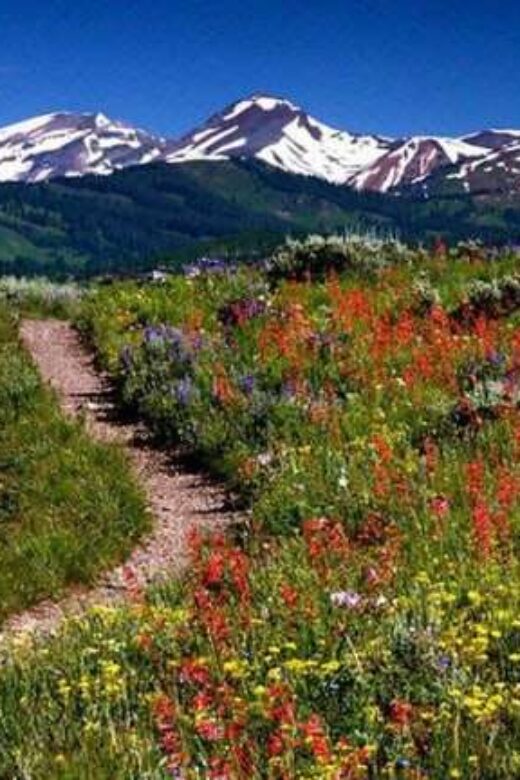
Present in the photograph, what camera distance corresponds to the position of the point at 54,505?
12.5 metres

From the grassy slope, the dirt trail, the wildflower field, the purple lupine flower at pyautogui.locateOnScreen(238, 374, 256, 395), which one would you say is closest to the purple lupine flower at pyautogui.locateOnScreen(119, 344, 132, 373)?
the wildflower field

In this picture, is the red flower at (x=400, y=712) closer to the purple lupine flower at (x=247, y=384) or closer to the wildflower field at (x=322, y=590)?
the wildflower field at (x=322, y=590)

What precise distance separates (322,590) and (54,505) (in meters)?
4.87

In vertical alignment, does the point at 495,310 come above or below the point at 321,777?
above

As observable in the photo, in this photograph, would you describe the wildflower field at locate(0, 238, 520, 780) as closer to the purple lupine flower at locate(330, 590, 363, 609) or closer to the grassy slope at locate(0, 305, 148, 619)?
the purple lupine flower at locate(330, 590, 363, 609)

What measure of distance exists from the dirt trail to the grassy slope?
0.64 ft

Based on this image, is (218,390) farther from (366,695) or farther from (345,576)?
(366,695)

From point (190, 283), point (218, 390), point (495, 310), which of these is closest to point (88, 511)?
point (218, 390)

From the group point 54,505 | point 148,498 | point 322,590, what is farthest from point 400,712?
point 148,498

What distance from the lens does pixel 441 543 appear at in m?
8.98

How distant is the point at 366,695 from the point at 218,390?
9.53 m

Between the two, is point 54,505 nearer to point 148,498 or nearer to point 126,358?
point 148,498

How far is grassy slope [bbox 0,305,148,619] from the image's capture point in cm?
1084

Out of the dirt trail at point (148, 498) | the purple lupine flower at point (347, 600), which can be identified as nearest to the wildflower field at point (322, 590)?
the purple lupine flower at point (347, 600)
